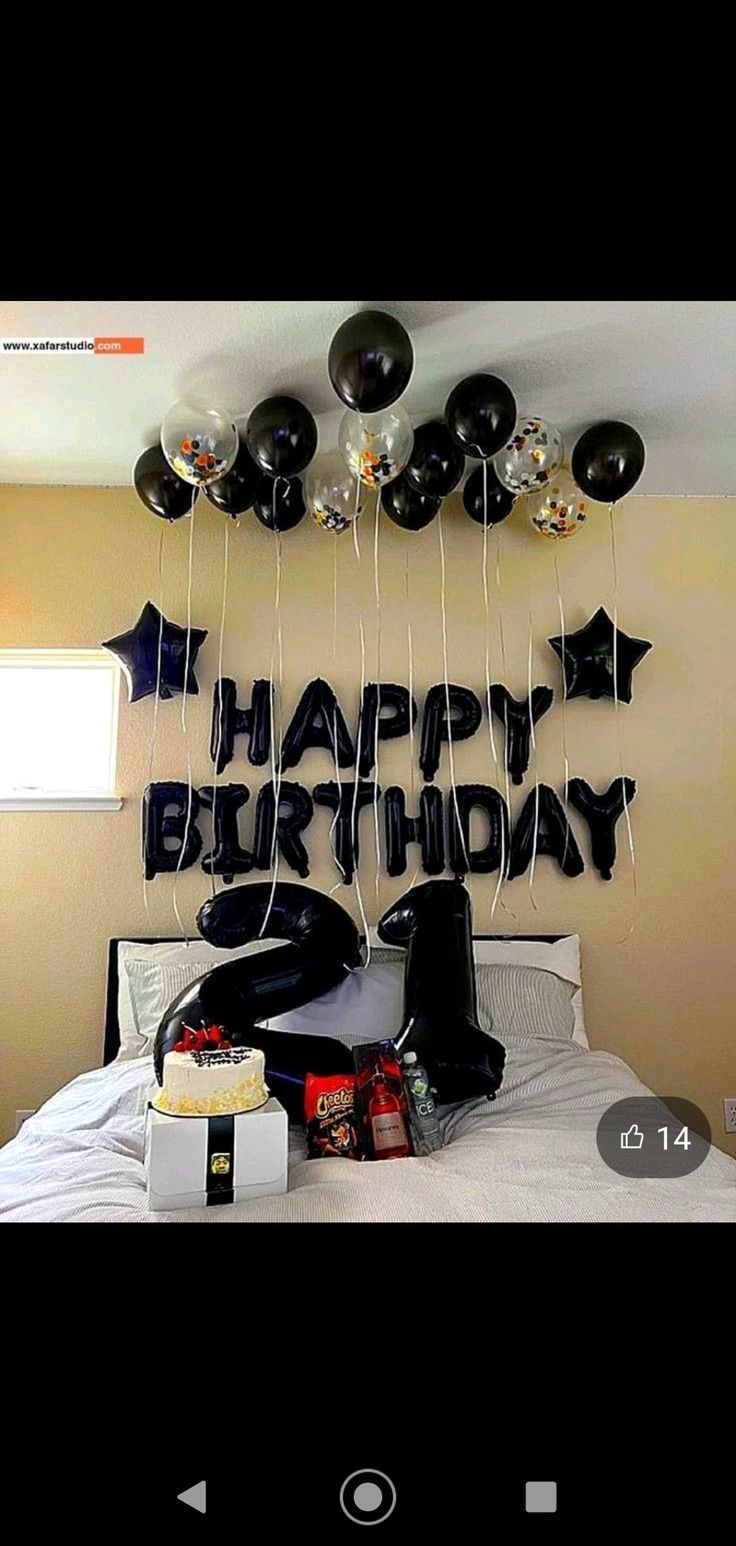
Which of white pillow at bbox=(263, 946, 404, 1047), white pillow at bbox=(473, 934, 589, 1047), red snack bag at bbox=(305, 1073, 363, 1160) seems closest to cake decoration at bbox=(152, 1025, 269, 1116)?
red snack bag at bbox=(305, 1073, 363, 1160)

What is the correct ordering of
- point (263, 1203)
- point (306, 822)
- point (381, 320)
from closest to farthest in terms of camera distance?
point (263, 1203) < point (381, 320) < point (306, 822)

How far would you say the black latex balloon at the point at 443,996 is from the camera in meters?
1.75

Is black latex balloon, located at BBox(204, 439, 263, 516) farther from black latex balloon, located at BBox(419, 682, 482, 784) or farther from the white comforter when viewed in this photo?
the white comforter

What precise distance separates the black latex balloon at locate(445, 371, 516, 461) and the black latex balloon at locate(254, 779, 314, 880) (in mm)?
1103

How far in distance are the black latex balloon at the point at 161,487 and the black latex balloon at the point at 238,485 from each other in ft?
0.24

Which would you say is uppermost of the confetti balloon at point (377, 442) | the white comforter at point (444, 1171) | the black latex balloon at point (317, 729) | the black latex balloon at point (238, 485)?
the black latex balloon at point (238, 485)

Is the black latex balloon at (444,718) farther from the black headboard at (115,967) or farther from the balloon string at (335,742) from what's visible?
the black headboard at (115,967)

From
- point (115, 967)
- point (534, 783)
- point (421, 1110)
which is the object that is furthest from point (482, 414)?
point (115, 967)

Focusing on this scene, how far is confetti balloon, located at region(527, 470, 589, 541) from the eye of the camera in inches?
93.3
